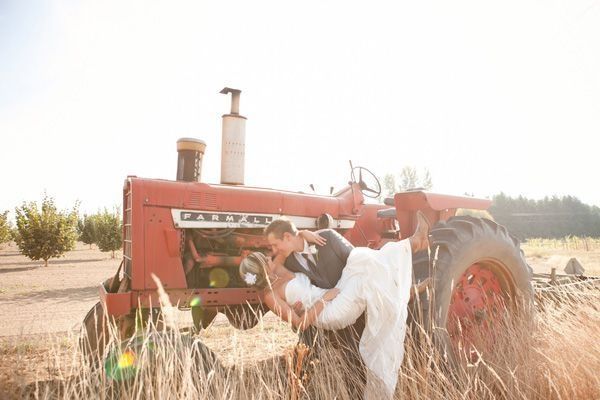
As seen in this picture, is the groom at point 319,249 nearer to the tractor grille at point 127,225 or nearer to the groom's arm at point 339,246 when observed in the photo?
the groom's arm at point 339,246

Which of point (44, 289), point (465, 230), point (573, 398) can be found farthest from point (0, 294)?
point (573, 398)

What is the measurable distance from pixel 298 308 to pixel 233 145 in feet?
5.52

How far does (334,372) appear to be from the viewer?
2.43m

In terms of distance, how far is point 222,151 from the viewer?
362cm

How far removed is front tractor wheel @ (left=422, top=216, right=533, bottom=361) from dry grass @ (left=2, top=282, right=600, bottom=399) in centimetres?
14

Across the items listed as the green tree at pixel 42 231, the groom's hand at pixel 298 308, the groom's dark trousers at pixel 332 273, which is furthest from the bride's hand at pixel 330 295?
the green tree at pixel 42 231

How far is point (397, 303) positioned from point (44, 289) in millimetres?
9800

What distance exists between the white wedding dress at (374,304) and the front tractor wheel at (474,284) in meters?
0.32

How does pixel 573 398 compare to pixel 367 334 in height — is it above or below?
below

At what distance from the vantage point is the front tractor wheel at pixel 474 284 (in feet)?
9.47

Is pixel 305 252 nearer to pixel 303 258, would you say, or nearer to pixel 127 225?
pixel 303 258

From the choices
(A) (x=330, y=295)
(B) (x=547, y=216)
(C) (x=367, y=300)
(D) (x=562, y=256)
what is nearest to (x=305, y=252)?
(A) (x=330, y=295)

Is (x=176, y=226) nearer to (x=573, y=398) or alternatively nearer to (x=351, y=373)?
(x=351, y=373)

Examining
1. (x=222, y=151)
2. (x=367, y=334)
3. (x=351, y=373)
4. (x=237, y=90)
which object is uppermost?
(x=237, y=90)
